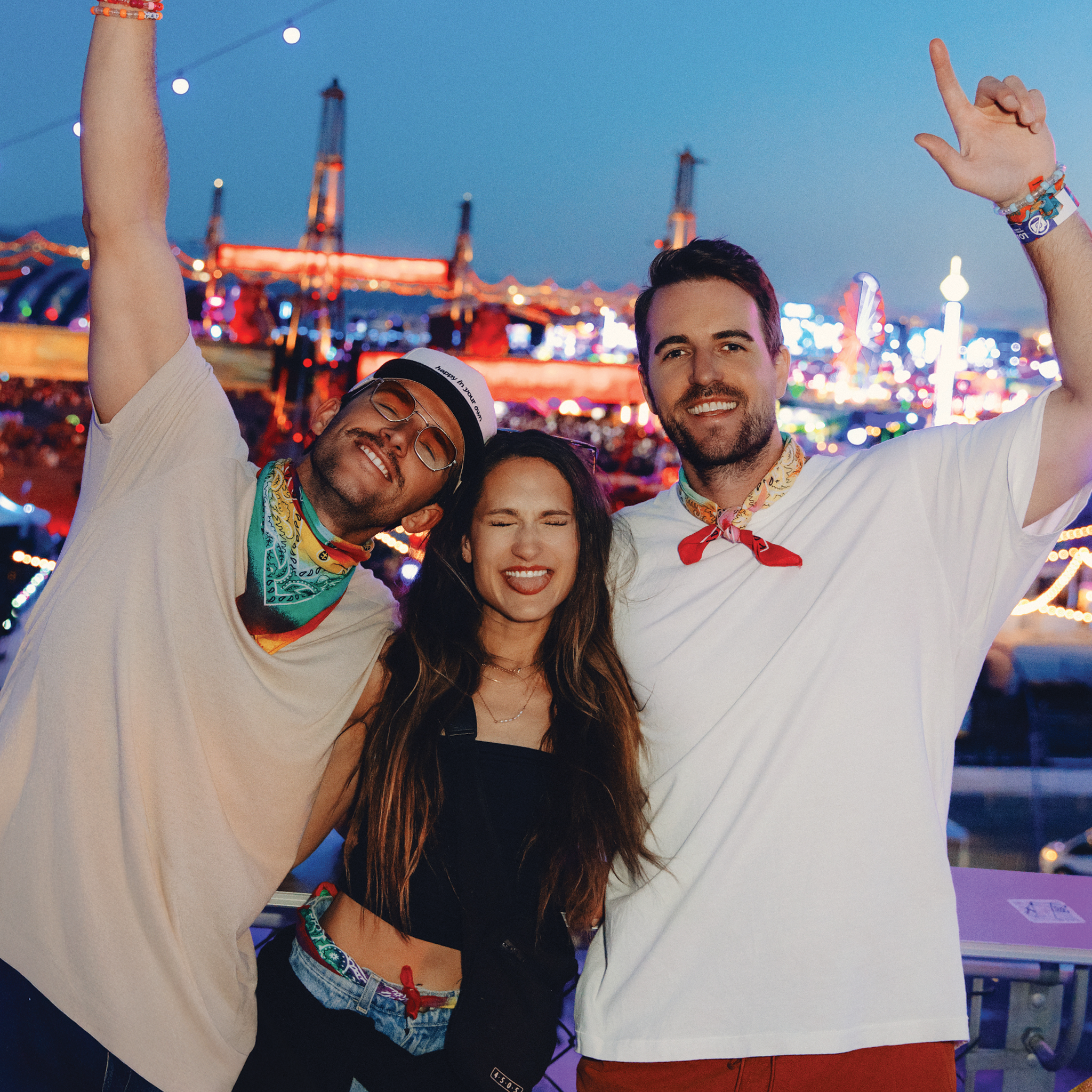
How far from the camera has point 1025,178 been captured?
186 cm

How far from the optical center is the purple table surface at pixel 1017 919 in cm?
244

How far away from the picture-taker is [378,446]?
2.30 metres

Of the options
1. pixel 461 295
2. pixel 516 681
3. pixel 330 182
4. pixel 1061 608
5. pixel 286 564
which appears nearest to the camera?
pixel 286 564

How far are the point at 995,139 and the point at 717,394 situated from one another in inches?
31.4

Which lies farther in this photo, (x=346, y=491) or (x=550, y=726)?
(x=550, y=726)

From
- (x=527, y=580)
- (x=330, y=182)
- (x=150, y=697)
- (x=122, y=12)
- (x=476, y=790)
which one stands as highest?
(x=330, y=182)

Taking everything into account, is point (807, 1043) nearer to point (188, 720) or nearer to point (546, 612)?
point (546, 612)

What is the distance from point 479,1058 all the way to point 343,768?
2.48 ft

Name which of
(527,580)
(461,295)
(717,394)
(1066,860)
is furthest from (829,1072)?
(461,295)

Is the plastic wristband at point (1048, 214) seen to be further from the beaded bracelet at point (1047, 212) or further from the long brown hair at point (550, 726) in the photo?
the long brown hair at point (550, 726)

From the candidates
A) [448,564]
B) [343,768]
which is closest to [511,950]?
[343,768]

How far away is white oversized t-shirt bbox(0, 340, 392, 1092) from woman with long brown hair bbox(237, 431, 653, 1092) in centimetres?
18

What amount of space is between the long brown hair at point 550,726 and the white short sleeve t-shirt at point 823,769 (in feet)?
0.30

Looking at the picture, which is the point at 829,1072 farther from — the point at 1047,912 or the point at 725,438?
the point at 725,438
